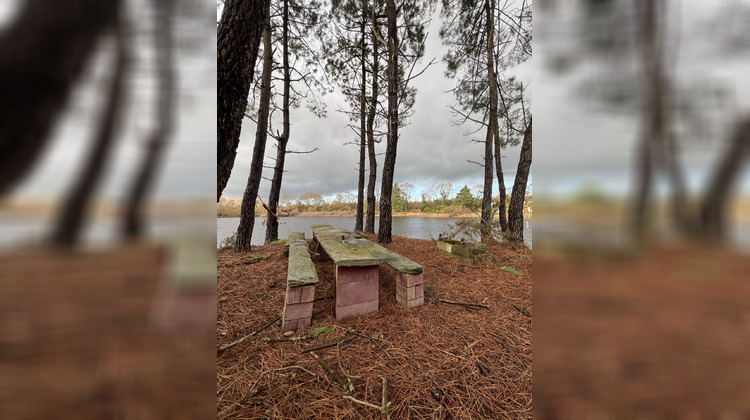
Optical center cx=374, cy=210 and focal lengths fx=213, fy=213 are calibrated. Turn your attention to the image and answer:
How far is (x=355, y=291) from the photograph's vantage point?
219 cm

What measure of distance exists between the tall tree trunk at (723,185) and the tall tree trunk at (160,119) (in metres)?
1.12

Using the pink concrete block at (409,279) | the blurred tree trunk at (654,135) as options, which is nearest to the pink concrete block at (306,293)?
the pink concrete block at (409,279)

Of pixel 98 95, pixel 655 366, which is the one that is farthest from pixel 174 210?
pixel 655 366

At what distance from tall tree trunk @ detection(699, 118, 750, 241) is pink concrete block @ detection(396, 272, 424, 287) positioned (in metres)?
2.07

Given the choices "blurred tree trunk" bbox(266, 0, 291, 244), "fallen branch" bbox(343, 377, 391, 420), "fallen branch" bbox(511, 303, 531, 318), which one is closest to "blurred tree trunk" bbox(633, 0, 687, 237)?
"fallen branch" bbox(343, 377, 391, 420)

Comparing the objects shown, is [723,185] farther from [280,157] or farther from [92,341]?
[280,157]

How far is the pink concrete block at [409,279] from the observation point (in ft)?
7.71

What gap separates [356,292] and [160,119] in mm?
2028

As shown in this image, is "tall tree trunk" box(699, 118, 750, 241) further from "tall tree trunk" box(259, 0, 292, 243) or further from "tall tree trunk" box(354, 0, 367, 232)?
"tall tree trunk" box(354, 0, 367, 232)

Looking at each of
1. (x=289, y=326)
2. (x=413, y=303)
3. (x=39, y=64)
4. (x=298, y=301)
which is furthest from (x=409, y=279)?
(x=39, y=64)

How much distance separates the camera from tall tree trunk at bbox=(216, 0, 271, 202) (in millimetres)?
1549

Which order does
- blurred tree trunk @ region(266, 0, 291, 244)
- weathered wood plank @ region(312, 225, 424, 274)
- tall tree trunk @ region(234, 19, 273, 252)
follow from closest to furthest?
weathered wood plank @ region(312, 225, 424, 274) < tall tree trunk @ region(234, 19, 273, 252) < blurred tree trunk @ region(266, 0, 291, 244)

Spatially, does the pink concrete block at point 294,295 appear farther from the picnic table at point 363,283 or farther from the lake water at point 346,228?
the lake water at point 346,228

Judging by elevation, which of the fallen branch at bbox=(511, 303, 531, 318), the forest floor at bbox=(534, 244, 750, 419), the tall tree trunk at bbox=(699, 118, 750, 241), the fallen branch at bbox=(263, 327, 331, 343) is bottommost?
the fallen branch at bbox=(511, 303, 531, 318)
